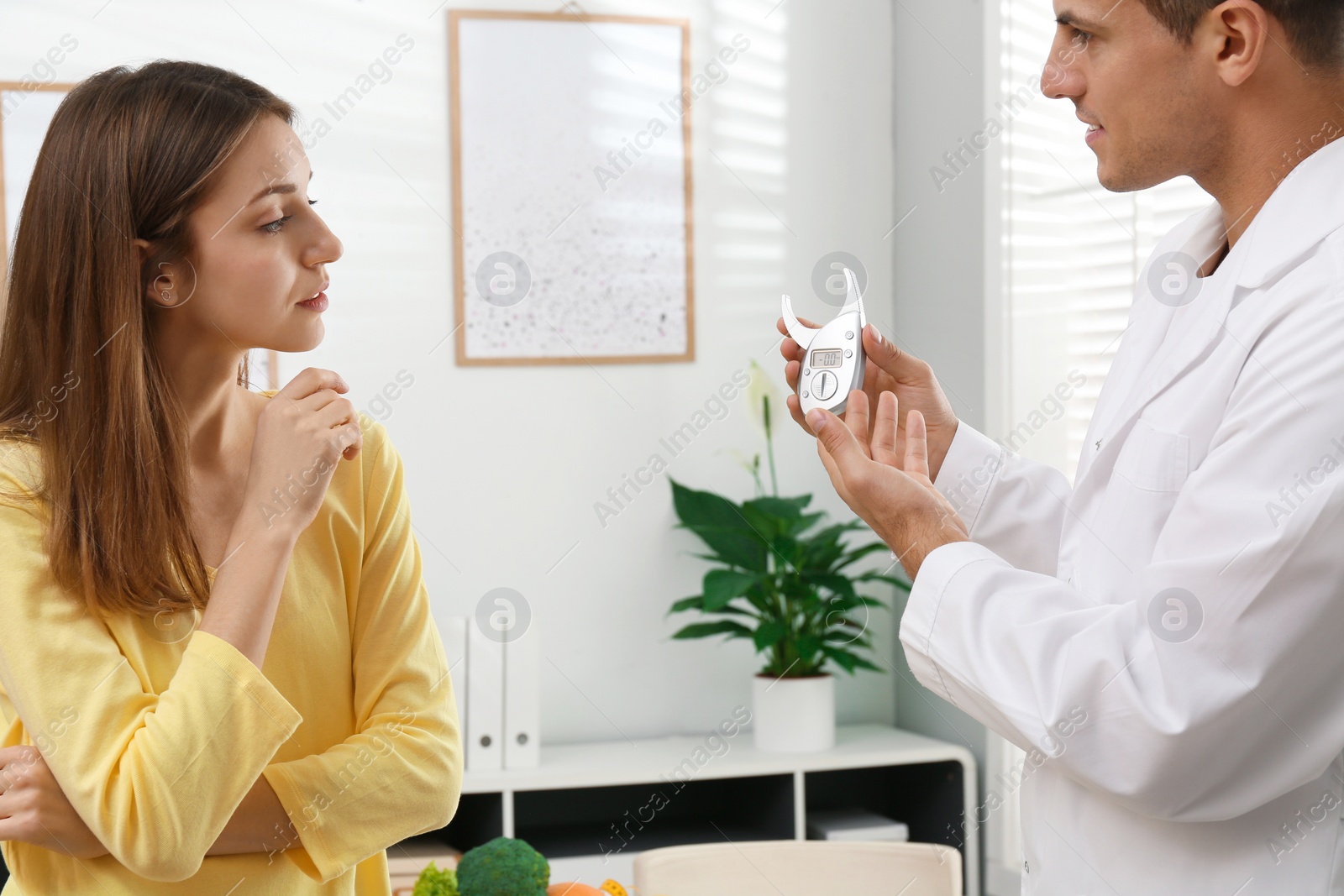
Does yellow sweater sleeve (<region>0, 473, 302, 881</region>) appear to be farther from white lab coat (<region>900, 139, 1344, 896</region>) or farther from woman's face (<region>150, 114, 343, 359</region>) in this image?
white lab coat (<region>900, 139, 1344, 896</region>)

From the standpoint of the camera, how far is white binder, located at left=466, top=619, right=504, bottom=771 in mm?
2467

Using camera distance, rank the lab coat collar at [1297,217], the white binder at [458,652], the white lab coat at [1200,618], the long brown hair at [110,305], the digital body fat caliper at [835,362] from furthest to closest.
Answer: the white binder at [458,652] → the digital body fat caliper at [835,362] → the long brown hair at [110,305] → the lab coat collar at [1297,217] → the white lab coat at [1200,618]

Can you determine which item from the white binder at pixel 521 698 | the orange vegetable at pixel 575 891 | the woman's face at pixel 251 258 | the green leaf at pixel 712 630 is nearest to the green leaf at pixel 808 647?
the green leaf at pixel 712 630

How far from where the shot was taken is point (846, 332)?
1283mm

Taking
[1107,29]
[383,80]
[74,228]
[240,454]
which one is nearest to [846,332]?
[1107,29]

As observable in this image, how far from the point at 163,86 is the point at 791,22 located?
6.85 feet

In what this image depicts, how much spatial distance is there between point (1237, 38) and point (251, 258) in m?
0.95

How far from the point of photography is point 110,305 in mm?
1137

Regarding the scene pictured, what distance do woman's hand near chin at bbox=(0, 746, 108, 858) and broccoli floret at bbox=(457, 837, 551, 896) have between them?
0.58m

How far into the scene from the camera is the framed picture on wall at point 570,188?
276 centimetres

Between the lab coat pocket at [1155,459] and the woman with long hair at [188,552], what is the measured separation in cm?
74

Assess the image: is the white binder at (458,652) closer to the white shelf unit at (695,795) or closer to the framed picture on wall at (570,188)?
the white shelf unit at (695,795)

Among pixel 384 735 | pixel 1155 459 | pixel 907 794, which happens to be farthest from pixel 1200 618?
pixel 907 794

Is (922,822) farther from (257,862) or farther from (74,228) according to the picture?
(74,228)
